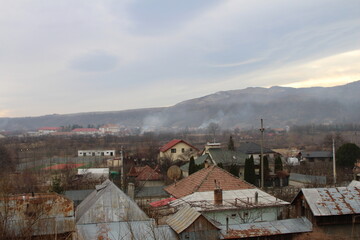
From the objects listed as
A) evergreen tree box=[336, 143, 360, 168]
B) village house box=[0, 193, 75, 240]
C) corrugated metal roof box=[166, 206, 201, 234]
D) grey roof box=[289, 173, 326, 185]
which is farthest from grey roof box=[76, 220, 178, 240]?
evergreen tree box=[336, 143, 360, 168]

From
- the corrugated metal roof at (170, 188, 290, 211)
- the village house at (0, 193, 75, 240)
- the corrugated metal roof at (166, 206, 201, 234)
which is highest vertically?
the village house at (0, 193, 75, 240)

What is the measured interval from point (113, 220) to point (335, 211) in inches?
336

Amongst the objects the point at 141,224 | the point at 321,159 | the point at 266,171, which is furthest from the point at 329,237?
the point at 321,159

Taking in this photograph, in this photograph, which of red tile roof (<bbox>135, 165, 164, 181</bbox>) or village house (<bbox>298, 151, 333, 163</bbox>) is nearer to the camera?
red tile roof (<bbox>135, 165, 164, 181</bbox>)

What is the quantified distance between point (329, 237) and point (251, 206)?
3.63 meters

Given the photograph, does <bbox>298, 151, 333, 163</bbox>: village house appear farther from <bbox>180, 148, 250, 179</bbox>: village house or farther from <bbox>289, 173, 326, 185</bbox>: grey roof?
<bbox>180, 148, 250, 179</bbox>: village house

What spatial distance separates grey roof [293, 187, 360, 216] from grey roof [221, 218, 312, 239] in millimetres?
741

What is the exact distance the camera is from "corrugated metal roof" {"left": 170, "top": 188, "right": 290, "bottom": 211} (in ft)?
55.4

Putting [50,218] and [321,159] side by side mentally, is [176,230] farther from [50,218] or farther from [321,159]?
[321,159]

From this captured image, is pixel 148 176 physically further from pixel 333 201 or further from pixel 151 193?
pixel 333 201

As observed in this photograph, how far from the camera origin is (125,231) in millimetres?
13344

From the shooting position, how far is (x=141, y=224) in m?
14.0

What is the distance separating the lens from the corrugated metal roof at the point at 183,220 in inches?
513

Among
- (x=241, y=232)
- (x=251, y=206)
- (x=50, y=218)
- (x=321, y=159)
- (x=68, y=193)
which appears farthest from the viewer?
(x=321, y=159)
